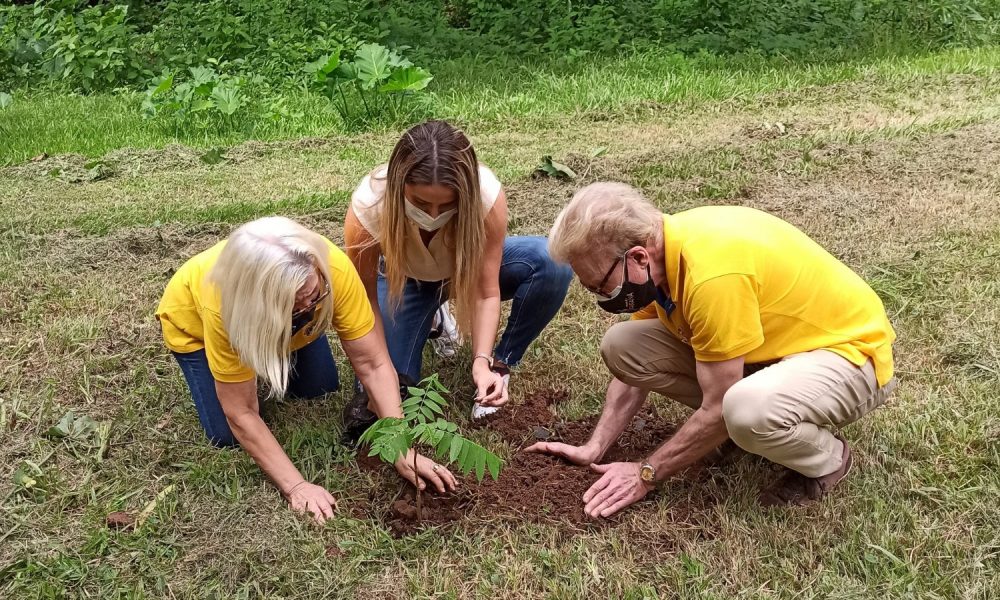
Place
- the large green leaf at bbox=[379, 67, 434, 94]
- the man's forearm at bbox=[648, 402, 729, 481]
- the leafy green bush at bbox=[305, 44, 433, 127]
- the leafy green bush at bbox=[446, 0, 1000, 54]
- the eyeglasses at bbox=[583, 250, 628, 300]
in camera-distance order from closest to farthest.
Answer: the eyeglasses at bbox=[583, 250, 628, 300] → the man's forearm at bbox=[648, 402, 729, 481] → the leafy green bush at bbox=[305, 44, 433, 127] → the large green leaf at bbox=[379, 67, 434, 94] → the leafy green bush at bbox=[446, 0, 1000, 54]

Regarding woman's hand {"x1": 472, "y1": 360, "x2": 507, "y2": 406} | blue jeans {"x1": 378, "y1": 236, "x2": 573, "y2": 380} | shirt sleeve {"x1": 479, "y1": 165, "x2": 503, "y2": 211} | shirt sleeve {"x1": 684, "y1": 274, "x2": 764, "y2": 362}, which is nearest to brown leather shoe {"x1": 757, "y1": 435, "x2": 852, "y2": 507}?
shirt sleeve {"x1": 684, "y1": 274, "x2": 764, "y2": 362}

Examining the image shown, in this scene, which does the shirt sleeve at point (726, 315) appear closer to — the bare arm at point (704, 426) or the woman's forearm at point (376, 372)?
the bare arm at point (704, 426)

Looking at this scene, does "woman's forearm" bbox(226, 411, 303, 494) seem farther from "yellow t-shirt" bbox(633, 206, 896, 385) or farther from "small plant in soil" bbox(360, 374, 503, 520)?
"yellow t-shirt" bbox(633, 206, 896, 385)

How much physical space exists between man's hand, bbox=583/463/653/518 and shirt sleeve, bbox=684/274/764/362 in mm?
659

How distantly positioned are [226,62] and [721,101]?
5.85m

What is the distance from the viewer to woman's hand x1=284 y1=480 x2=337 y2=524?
319 cm

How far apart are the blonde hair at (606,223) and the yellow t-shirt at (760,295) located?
10cm

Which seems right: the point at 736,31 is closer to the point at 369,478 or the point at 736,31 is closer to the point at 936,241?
the point at 936,241

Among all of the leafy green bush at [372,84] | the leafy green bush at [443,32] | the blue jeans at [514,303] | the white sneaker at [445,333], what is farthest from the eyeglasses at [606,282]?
the leafy green bush at [443,32]

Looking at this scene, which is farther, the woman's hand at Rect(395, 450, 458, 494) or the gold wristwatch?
the woman's hand at Rect(395, 450, 458, 494)

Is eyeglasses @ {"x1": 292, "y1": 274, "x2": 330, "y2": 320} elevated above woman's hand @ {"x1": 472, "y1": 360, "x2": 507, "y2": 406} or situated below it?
above

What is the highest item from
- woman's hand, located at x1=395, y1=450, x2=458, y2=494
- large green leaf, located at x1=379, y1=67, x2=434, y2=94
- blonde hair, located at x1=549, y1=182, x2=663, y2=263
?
blonde hair, located at x1=549, y1=182, x2=663, y2=263

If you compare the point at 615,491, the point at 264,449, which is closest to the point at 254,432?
the point at 264,449

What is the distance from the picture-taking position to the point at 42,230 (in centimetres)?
597
